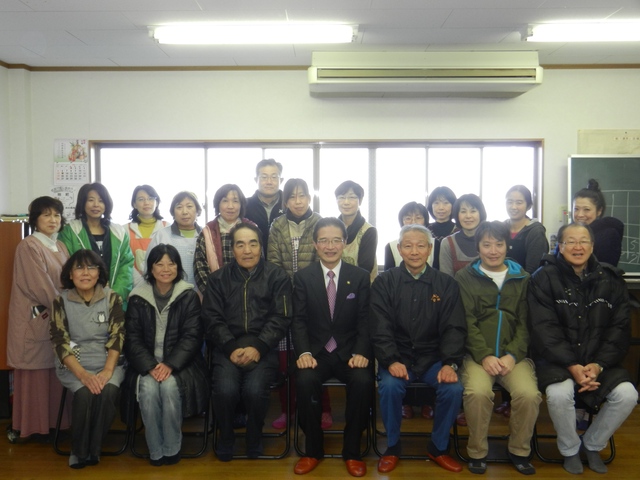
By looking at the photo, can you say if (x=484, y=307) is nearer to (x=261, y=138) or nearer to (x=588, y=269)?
(x=588, y=269)

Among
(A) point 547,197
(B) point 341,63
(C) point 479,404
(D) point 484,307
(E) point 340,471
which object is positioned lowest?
(E) point 340,471

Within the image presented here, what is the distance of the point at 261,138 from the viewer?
5273 millimetres

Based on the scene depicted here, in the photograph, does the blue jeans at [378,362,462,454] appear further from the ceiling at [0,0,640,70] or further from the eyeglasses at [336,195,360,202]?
the ceiling at [0,0,640,70]

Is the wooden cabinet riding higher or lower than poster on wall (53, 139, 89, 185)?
lower

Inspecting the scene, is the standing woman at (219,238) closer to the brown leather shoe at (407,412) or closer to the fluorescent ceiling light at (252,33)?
the fluorescent ceiling light at (252,33)

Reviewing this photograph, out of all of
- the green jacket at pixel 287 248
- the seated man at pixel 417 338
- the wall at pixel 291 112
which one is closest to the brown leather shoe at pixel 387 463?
the seated man at pixel 417 338

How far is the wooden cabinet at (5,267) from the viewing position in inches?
134

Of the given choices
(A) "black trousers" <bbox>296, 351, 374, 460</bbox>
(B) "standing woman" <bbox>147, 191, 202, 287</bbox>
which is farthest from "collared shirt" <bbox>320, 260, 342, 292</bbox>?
(B) "standing woman" <bbox>147, 191, 202, 287</bbox>

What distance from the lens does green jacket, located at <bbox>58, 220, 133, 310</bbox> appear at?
3434 millimetres

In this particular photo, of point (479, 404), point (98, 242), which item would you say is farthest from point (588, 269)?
point (98, 242)

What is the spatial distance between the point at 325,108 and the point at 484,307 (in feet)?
9.70

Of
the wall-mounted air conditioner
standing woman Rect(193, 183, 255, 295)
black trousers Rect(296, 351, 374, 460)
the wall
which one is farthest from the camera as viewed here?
the wall

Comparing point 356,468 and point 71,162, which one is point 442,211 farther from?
point 71,162

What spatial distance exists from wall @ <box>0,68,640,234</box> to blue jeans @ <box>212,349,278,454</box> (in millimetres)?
2902
